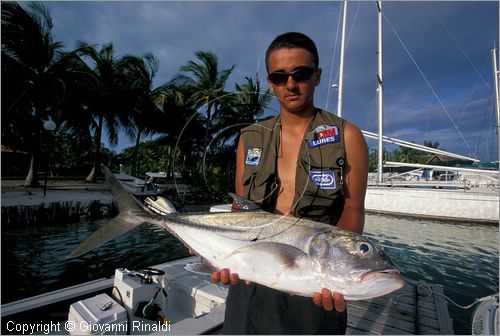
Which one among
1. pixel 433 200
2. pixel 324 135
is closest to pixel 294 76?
pixel 324 135

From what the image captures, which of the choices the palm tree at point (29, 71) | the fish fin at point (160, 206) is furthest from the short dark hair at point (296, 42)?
the palm tree at point (29, 71)

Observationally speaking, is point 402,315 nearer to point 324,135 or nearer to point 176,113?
point 324,135

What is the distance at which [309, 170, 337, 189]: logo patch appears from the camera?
7.40 ft

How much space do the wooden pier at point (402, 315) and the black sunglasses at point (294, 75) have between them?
3.99 meters

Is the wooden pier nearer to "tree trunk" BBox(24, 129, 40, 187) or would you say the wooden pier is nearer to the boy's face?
the boy's face

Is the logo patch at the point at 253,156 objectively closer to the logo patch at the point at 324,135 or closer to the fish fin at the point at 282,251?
the logo patch at the point at 324,135

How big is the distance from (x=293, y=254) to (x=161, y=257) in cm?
1120

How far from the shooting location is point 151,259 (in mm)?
11539

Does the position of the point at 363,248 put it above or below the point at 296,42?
below

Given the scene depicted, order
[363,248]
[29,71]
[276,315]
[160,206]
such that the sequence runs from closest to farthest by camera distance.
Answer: [363,248]
[276,315]
[160,206]
[29,71]

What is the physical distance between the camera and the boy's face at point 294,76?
7.61ft

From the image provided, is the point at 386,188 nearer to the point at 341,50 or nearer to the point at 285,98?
the point at 341,50

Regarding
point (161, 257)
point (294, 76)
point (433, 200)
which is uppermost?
point (294, 76)

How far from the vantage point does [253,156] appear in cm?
262
